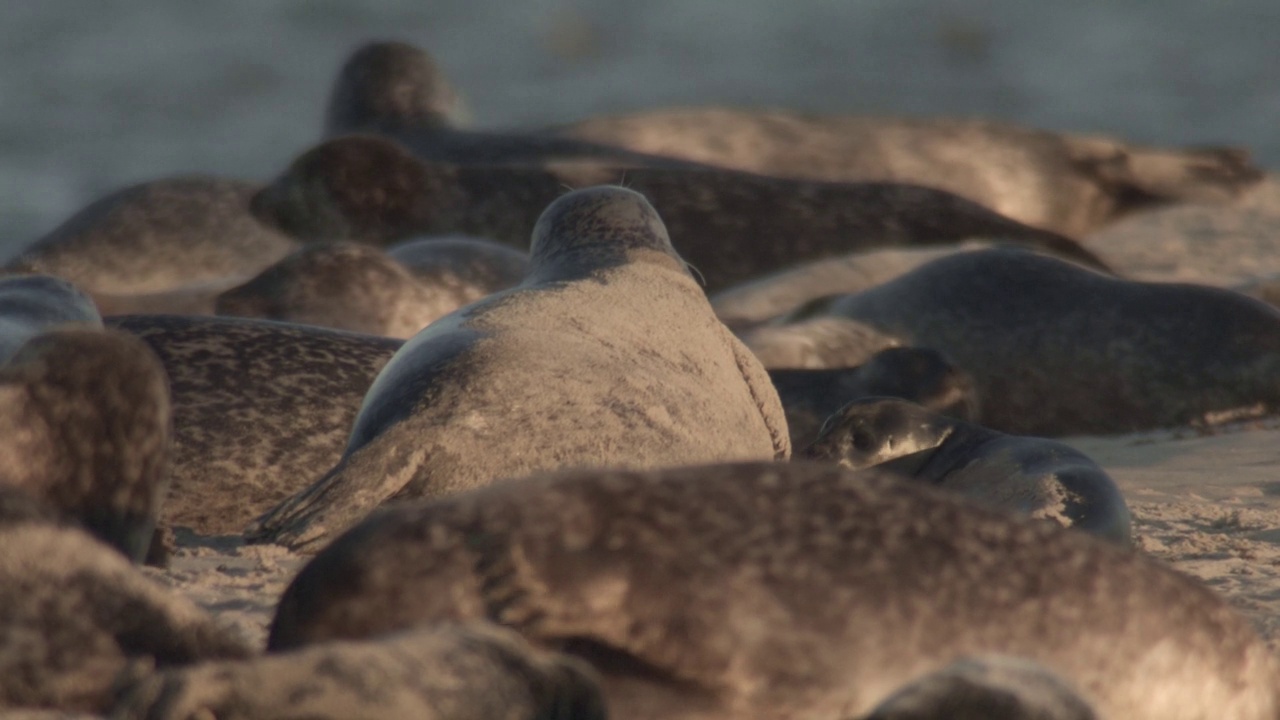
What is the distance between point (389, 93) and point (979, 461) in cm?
794

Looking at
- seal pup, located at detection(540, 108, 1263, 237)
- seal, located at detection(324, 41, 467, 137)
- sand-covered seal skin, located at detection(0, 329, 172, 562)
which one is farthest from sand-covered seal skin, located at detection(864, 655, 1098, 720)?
seal, located at detection(324, 41, 467, 137)

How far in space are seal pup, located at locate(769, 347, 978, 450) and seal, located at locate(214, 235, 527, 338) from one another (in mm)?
1380

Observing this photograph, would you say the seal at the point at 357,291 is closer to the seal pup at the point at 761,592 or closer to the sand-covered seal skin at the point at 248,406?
the sand-covered seal skin at the point at 248,406

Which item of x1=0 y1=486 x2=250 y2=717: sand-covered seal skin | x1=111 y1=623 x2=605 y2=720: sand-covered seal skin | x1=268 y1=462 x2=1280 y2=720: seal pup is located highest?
x1=268 y1=462 x2=1280 y2=720: seal pup

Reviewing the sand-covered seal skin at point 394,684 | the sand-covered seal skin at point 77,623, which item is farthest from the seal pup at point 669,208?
the sand-covered seal skin at point 394,684

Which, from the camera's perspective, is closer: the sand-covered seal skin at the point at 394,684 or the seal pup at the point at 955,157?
the sand-covered seal skin at the point at 394,684

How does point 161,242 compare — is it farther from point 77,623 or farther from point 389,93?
point 77,623

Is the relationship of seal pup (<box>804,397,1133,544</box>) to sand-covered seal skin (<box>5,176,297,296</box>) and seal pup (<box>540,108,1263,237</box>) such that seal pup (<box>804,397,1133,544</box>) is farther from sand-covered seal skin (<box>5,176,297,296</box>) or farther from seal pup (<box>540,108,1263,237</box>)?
seal pup (<box>540,108,1263,237</box>)

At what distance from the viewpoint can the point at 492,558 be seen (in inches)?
89.6

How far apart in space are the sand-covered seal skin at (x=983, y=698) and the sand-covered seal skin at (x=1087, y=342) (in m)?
4.30

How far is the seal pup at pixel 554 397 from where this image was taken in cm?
366

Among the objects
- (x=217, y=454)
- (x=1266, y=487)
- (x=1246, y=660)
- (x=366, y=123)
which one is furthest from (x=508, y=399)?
(x=366, y=123)

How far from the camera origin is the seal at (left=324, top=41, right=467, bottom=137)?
1184 cm

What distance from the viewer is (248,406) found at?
4.58m
